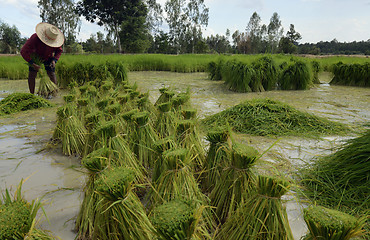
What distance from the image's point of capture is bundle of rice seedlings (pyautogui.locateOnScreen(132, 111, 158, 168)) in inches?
73.5

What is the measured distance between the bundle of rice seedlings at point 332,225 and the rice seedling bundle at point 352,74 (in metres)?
8.59

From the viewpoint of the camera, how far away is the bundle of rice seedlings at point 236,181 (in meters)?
1.17

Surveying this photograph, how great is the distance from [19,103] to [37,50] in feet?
5.43

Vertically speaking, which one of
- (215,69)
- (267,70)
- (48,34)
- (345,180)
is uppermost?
(48,34)

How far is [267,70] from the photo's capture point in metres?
6.68

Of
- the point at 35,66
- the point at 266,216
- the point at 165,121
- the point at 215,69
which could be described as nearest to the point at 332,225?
the point at 266,216

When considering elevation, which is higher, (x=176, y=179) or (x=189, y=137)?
(x=189, y=137)

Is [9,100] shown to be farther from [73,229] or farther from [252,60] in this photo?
[252,60]

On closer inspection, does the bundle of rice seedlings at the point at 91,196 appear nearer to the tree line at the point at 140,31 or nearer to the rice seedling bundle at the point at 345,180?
the rice seedling bundle at the point at 345,180

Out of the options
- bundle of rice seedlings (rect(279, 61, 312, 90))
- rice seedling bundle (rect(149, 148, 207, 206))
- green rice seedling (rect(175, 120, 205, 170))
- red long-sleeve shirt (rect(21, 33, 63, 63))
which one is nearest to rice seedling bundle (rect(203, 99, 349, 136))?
green rice seedling (rect(175, 120, 205, 170))

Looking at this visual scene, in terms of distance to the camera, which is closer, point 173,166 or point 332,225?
point 332,225

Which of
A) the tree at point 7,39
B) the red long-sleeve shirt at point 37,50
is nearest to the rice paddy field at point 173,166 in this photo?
the red long-sleeve shirt at point 37,50

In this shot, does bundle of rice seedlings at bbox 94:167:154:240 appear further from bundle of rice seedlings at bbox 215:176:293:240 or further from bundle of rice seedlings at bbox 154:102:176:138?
bundle of rice seedlings at bbox 154:102:176:138

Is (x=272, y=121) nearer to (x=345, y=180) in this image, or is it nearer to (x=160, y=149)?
(x=345, y=180)
